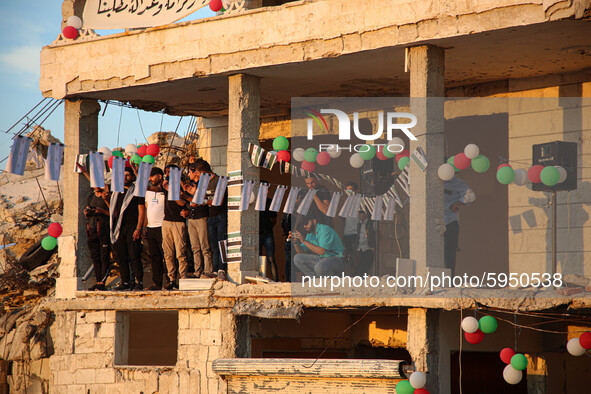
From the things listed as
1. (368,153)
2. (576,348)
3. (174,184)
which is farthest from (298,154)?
(576,348)

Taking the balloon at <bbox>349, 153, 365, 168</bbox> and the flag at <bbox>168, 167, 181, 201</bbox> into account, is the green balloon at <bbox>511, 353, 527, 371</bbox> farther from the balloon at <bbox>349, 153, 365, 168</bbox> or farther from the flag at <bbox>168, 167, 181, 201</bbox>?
the flag at <bbox>168, 167, 181, 201</bbox>

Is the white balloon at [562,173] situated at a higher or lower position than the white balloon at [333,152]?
lower

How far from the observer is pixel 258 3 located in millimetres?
13250

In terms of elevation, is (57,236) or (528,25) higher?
(528,25)

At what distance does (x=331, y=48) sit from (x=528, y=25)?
2732 millimetres

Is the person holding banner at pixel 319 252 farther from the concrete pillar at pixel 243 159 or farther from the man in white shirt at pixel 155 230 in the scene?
the man in white shirt at pixel 155 230

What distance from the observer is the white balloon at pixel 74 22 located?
14.4m

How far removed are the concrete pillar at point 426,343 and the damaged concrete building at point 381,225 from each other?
0.02 meters

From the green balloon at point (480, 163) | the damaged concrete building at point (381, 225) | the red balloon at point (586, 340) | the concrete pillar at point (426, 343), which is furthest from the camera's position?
the green balloon at point (480, 163)

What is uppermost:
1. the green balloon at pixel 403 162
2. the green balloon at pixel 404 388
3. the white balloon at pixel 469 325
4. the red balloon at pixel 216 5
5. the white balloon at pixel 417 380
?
the red balloon at pixel 216 5

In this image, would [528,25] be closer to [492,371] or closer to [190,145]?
[492,371]

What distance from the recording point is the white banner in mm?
13562

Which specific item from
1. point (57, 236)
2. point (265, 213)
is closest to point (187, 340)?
point (265, 213)

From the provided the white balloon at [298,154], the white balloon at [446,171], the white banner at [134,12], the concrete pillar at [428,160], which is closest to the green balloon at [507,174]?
the white balloon at [446,171]
